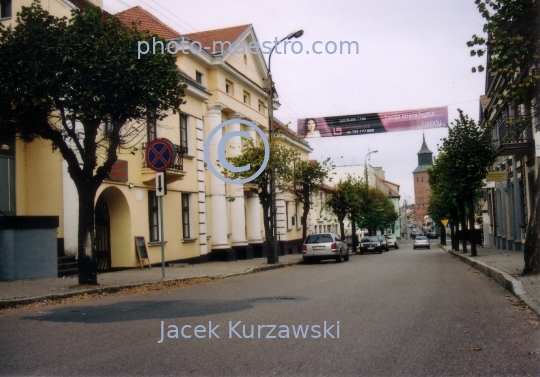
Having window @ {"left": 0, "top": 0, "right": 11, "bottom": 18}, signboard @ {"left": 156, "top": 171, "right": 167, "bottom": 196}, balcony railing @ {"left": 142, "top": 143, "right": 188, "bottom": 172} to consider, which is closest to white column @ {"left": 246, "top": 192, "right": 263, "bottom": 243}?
balcony railing @ {"left": 142, "top": 143, "right": 188, "bottom": 172}

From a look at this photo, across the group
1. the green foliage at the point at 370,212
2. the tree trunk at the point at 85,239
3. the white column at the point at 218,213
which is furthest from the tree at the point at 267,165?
the green foliage at the point at 370,212

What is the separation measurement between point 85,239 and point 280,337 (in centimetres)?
804

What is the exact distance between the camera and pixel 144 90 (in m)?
12.5

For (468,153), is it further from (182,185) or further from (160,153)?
(160,153)

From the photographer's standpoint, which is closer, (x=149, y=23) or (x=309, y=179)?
(x=149, y=23)

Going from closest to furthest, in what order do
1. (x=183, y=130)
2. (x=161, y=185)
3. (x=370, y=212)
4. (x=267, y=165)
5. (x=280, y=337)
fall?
(x=280, y=337)
(x=161, y=185)
(x=267, y=165)
(x=183, y=130)
(x=370, y=212)

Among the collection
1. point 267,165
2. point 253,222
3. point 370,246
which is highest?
point 267,165

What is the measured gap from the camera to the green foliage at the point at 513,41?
11.7m

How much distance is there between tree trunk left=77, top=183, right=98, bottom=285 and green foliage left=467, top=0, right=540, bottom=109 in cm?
892

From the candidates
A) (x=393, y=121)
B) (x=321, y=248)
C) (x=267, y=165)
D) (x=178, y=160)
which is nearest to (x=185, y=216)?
(x=178, y=160)

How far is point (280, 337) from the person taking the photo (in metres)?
6.69

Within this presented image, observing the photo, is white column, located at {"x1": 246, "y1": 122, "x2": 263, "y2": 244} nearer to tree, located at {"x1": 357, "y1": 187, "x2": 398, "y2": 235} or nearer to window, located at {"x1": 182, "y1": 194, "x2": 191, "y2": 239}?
window, located at {"x1": 182, "y1": 194, "x2": 191, "y2": 239}

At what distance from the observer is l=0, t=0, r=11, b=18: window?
18.2 metres

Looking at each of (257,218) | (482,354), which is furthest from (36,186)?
(257,218)
